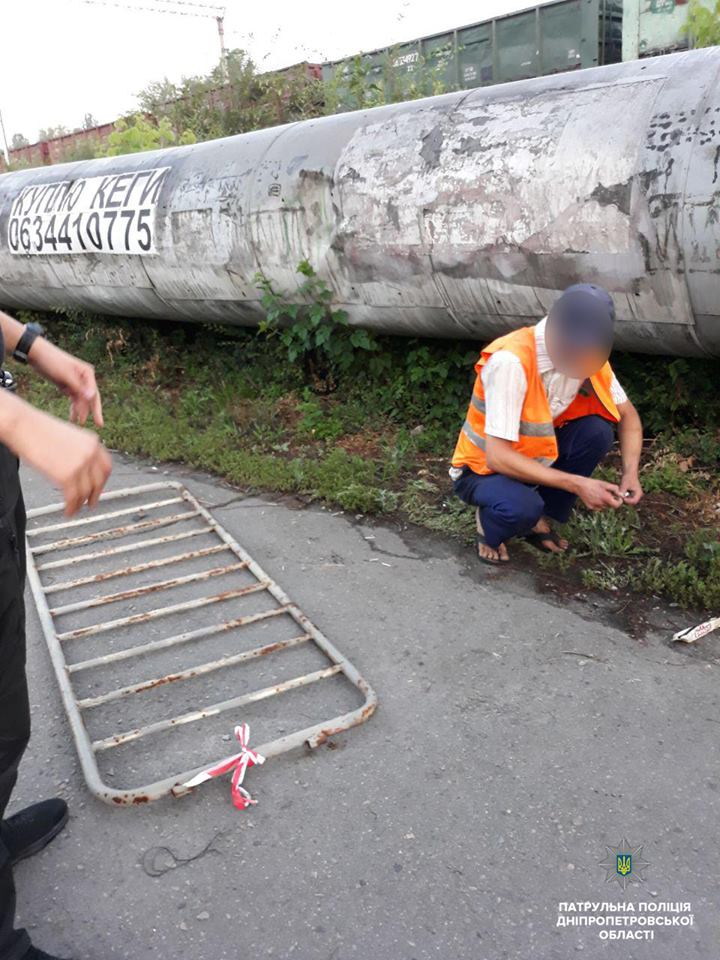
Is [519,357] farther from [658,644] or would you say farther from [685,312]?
[658,644]

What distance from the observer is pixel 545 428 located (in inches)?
121

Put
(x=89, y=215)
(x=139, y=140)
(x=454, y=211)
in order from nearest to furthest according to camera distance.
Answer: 1. (x=454, y=211)
2. (x=89, y=215)
3. (x=139, y=140)

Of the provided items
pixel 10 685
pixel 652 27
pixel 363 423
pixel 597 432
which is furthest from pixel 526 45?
pixel 10 685

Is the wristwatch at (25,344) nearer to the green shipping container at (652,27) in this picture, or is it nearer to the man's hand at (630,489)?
the man's hand at (630,489)

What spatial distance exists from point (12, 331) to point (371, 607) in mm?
1756

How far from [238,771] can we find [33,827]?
1.83ft

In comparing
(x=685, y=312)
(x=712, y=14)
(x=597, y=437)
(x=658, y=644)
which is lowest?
(x=658, y=644)

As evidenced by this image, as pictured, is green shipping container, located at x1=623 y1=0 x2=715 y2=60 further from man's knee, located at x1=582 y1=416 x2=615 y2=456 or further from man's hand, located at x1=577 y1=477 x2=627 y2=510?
man's hand, located at x1=577 y1=477 x2=627 y2=510

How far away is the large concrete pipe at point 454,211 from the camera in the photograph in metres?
3.30

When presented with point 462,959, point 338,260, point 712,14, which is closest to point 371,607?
point 462,959

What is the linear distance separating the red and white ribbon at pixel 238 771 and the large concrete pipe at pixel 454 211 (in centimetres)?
248

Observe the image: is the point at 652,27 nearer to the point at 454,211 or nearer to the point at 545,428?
the point at 454,211

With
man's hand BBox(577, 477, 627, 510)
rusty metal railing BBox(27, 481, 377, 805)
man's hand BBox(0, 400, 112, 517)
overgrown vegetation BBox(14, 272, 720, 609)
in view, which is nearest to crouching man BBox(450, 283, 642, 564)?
man's hand BBox(577, 477, 627, 510)

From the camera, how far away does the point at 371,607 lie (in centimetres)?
321
